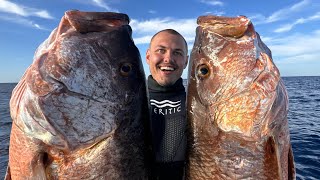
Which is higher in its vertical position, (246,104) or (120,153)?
(246,104)

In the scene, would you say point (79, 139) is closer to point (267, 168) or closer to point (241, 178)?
point (241, 178)

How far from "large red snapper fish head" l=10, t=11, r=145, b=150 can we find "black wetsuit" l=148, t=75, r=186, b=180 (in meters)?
0.78

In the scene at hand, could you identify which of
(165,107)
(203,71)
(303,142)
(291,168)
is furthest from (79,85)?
(303,142)

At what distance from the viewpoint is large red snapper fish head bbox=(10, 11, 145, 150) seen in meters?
2.57

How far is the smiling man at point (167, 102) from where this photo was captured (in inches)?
142

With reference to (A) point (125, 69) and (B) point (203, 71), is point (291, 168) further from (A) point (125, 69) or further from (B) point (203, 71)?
(A) point (125, 69)

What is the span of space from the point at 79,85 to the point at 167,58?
6.06ft

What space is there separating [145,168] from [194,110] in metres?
0.69

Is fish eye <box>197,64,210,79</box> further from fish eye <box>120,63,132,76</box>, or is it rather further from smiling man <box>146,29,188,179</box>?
smiling man <box>146,29,188,179</box>

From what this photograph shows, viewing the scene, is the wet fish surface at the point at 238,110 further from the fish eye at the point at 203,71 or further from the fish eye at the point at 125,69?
the fish eye at the point at 125,69

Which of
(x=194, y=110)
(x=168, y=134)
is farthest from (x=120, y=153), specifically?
(x=168, y=134)

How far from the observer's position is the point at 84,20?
2742 mm

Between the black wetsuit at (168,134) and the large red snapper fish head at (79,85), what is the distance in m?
0.78

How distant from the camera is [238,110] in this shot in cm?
275
